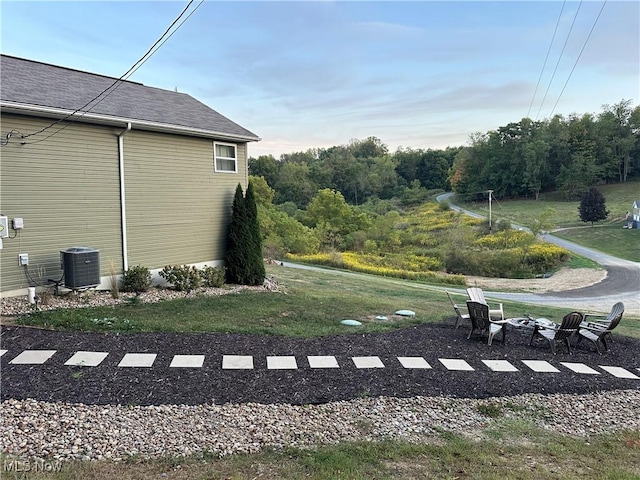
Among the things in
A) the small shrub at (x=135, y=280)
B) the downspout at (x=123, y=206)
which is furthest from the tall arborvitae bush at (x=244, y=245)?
the downspout at (x=123, y=206)

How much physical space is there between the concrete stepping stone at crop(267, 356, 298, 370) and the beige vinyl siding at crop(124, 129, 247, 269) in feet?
16.8

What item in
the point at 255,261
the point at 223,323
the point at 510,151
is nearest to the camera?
the point at 223,323

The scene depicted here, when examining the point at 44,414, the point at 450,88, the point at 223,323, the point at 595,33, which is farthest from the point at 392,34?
the point at 44,414

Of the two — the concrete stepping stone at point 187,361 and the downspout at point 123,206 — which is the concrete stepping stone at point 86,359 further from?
the downspout at point 123,206

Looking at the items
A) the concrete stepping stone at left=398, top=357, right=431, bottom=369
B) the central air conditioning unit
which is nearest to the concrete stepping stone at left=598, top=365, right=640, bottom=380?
the concrete stepping stone at left=398, top=357, right=431, bottom=369

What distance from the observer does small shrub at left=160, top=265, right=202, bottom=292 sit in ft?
28.3

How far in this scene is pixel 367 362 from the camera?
193 inches

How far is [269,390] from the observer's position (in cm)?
404

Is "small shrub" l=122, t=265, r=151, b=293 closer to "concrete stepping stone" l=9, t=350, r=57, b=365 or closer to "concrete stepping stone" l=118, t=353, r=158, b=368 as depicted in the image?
"concrete stepping stone" l=9, t=350, r=57, b=365

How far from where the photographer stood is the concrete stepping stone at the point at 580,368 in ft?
16.9

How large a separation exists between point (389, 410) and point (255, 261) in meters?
6.71

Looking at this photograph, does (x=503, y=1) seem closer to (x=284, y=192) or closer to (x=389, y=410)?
(x=389, y=410)

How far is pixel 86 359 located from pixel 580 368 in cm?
598

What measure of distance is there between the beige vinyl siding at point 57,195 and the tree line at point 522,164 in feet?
130
